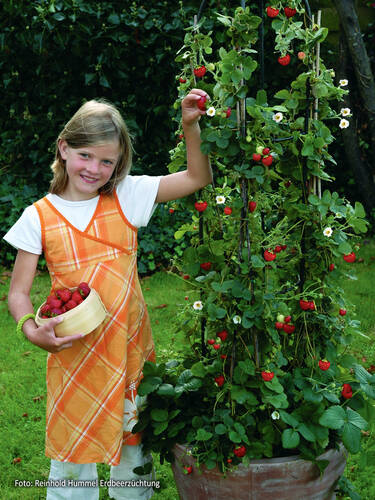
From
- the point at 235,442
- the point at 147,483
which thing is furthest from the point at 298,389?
the point at 147,483

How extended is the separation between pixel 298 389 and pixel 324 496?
33 centimetres

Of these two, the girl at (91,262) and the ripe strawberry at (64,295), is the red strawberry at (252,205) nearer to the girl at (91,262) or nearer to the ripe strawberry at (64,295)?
the girl at (91,262)

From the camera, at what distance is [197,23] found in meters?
1.55

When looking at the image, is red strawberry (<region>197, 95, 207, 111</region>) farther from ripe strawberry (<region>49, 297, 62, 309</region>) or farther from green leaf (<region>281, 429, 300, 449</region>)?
green leaf (<region>281, 429, 300, 449</region>)

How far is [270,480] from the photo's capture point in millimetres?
1568

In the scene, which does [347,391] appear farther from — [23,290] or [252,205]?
[23,290]

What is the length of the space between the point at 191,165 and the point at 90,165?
12.5 inches

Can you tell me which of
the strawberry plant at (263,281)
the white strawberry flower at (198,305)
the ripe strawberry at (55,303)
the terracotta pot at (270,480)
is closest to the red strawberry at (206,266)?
the strawberry plant at (263,281)

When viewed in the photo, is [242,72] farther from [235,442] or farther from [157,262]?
[157,262]

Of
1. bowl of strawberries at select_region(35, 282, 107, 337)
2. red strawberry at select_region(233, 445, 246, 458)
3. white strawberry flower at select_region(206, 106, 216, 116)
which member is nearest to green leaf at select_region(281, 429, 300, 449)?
red strawberry at select_region(233, 445, 246, 458)

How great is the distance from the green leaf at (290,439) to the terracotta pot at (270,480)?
7 centimetres

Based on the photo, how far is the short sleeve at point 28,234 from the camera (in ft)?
5.68

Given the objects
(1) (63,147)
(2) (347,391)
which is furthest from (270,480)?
(1) (63,147)

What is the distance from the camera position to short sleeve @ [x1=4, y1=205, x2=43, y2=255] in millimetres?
1731
